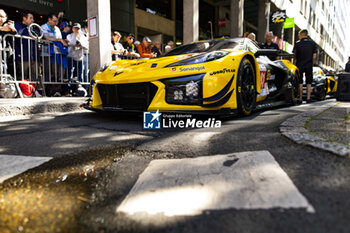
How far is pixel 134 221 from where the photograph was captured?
91 centimetres

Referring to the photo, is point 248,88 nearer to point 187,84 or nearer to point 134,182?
point 187,84

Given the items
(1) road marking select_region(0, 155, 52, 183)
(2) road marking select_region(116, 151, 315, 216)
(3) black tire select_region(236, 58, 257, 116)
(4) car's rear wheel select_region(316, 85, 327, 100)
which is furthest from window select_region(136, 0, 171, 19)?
(2) road marking select_region(116, 151, 315, 216)

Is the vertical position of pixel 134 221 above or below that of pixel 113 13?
below

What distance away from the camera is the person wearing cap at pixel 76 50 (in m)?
5.86

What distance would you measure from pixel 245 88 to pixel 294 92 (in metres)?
2.51

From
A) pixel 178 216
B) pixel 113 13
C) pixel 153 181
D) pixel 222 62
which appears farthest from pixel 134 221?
pixel 113 13

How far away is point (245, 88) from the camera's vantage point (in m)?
3.23

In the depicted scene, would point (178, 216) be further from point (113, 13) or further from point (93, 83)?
point (113, 13)

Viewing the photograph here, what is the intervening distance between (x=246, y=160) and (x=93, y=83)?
254cm

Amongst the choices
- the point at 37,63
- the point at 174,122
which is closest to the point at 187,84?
the point at 174,122

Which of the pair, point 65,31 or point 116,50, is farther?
point 116,50

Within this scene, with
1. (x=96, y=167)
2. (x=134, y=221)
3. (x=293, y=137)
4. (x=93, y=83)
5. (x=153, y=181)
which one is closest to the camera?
(x=134, y=221)

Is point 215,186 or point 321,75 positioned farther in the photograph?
point 321,75

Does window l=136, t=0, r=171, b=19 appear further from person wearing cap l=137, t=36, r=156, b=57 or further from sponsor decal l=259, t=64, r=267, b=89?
sponsor decal l=259, t=64, r=267, b=89
